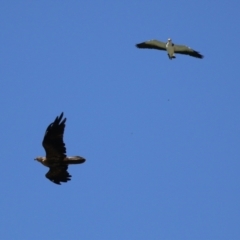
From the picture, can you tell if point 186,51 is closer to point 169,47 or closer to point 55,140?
point 169,47

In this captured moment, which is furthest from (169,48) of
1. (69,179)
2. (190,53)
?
(69,179)

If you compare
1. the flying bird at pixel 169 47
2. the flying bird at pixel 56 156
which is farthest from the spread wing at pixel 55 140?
the flying bird at pixel 169 47

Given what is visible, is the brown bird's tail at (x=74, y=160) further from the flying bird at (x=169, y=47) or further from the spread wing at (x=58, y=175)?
the flying bird at (x=169, y=47)

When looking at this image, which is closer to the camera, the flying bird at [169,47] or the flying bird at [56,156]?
the flying bird at [56,156]

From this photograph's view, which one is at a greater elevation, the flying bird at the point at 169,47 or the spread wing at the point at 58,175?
the flying bird at the point at 169,47

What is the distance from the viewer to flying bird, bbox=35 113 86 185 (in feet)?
73.7

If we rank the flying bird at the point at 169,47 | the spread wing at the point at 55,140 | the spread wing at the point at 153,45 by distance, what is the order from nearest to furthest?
the spread wing at the point at 55,140, the flying bird at the point at 169,47, the spread wing at the point at 153,45

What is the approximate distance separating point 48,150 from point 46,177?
119cm

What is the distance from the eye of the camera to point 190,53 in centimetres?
3153

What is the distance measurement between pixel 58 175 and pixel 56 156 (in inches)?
34.8

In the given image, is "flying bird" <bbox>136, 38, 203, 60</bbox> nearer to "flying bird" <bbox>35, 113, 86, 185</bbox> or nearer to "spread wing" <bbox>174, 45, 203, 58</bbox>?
"spread wing" <bbox>174, 45, 203, 58</bbox>

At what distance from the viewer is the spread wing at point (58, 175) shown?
23.4 metres

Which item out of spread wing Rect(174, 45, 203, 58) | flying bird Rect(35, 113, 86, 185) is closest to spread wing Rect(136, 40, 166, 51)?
spread wing Rect(174, 45, 203, 58)

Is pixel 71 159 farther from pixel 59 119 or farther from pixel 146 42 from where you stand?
pixel 146 42
